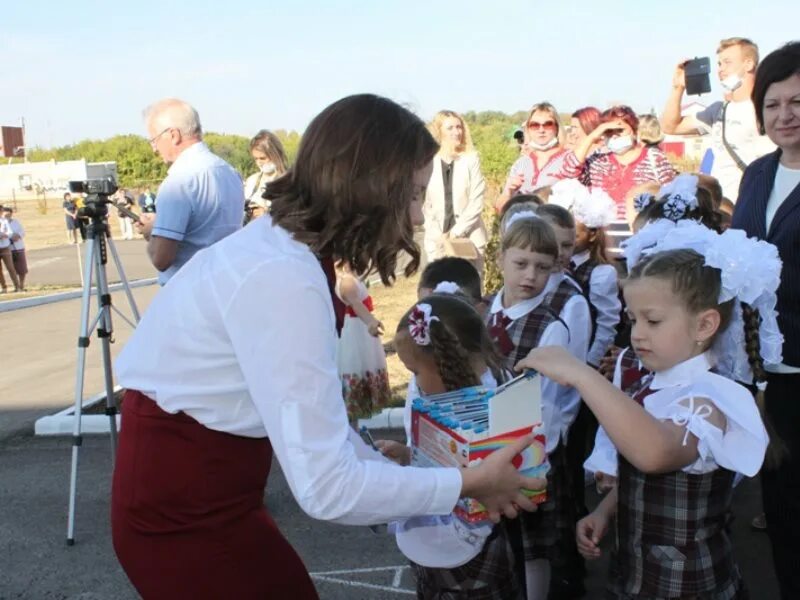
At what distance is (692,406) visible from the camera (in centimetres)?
216

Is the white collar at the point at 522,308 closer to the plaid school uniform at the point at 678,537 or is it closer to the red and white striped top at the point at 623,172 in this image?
the plaid school uniform at the point at 678,537

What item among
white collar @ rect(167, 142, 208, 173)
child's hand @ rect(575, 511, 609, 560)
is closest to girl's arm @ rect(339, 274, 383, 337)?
white collar @ rect(167, 142, 208, 173)

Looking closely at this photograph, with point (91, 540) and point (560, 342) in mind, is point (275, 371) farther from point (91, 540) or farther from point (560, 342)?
point (91, 540)

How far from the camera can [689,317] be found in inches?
89.2

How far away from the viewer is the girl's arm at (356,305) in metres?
5.51

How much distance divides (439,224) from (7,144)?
236 feet

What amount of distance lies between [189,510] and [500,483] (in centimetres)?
70

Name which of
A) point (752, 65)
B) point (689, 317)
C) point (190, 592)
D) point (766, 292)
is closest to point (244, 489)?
point (190, 592)

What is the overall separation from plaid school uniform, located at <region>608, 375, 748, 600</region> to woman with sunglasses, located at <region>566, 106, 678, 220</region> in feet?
11.1

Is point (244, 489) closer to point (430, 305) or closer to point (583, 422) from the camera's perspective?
point (430, 305)

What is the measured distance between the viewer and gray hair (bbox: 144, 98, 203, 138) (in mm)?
4664

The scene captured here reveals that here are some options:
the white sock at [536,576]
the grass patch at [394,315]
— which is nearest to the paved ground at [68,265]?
the grass patch at [394,315]

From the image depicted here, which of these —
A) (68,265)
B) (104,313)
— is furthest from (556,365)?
(68,265)

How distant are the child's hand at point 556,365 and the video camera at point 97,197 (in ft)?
9.91
